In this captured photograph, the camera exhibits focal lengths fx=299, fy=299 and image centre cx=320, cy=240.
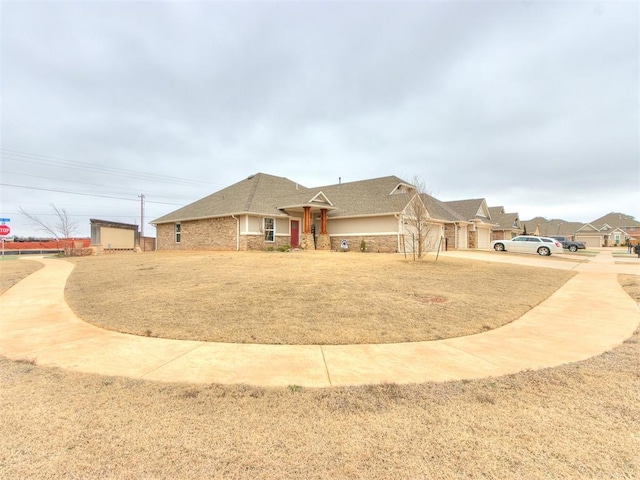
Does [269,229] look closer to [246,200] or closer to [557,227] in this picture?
[246,200]

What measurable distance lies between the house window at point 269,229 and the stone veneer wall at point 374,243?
5.09 metres

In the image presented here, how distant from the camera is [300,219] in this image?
→ 2481 cm

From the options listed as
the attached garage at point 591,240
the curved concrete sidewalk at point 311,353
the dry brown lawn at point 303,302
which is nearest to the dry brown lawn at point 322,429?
the curved concrete sidewalk at point 311,353

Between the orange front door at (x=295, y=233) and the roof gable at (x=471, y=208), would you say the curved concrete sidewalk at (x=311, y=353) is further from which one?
the roof gable at (x=471, y=208)

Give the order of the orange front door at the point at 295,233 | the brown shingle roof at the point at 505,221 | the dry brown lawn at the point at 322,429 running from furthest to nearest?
the brown shingle roof at the point at 505,221 → the orange front door at the point at 295,233 → the dry brown lawn at the point at 322,429

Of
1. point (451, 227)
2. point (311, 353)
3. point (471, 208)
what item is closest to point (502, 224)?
point (471, 208)

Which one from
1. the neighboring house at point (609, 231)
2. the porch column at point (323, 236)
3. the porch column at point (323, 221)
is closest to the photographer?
the porch column at point (323, 236)

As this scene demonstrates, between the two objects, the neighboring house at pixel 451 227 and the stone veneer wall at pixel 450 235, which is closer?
the neighboring house at pixel 451 227

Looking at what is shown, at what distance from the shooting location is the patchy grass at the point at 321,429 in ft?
7.31

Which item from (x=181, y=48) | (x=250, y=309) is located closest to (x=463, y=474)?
(x=250, y=309)

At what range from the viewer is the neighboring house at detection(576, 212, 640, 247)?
64.1m

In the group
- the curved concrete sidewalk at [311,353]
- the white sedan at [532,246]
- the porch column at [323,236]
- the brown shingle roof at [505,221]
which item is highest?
the brown shingle roof at [505,221]

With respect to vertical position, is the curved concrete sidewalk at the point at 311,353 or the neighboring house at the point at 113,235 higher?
the neighboring house at the point at 113,235

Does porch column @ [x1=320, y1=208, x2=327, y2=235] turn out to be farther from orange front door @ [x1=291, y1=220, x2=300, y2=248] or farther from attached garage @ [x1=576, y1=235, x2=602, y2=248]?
attached garage @ [x1=576, y1=235, x2=602, y2=248]
